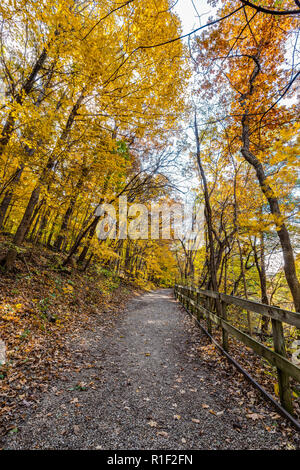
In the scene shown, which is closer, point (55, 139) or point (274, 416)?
point (274, 416)

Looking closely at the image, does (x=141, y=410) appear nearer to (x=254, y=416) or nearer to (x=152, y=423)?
(x=152, y=423)

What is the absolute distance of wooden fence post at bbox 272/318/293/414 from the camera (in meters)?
2.45

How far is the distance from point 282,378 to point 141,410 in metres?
1.88

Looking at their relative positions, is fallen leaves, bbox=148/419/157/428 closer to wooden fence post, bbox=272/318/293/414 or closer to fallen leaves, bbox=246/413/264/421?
fallen leaves, bbox=246/413/264/421

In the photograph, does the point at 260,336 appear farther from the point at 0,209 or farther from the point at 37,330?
the point at 0,209

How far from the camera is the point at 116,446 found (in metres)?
2.10

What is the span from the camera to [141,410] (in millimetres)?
2684

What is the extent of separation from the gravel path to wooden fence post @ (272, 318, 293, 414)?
277 millimetres

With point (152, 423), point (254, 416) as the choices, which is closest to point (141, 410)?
point (152, 423)

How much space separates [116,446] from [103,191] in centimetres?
753

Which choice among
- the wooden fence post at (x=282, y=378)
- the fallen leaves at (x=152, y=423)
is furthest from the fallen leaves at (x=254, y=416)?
the fallen leaves at (x=152, y=423)

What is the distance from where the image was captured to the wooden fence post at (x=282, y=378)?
8.04 feet

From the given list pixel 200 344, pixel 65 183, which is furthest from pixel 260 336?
pixel 65 183
